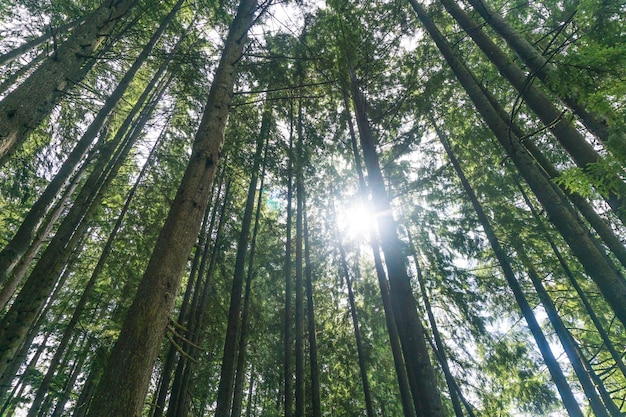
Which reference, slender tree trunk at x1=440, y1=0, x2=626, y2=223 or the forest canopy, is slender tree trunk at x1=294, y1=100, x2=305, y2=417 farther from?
slender tree trunk at x1=440, y1=0, x2=626, y2=223

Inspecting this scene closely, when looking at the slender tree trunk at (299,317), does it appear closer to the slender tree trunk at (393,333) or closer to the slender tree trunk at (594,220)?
the slender tree trunk at (393,333)

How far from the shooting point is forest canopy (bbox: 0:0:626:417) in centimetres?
274

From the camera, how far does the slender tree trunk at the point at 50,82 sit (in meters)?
2.94

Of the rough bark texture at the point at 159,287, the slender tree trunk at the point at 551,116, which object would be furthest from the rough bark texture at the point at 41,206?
the slender tree trunk at the point at 551,116

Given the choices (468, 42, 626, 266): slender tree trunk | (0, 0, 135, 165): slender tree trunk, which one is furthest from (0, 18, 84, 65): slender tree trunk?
(468, 42, 626, 266): slender tree trunk

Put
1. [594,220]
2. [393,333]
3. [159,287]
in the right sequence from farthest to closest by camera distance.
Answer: [393,333]
[594,220]
[159,287]

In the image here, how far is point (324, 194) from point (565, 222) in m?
7.81

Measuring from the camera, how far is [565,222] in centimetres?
290

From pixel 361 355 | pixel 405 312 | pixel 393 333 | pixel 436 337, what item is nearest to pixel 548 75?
pixel 405 312

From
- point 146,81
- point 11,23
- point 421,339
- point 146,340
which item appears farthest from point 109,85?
point 421,339

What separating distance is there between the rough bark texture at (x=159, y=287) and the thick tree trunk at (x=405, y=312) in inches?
118

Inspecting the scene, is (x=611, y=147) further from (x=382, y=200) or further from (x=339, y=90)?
(x=339, y=90)

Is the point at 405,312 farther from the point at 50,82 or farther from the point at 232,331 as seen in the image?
the point at 50,82

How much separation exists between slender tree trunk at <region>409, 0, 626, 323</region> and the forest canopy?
0.08ft
